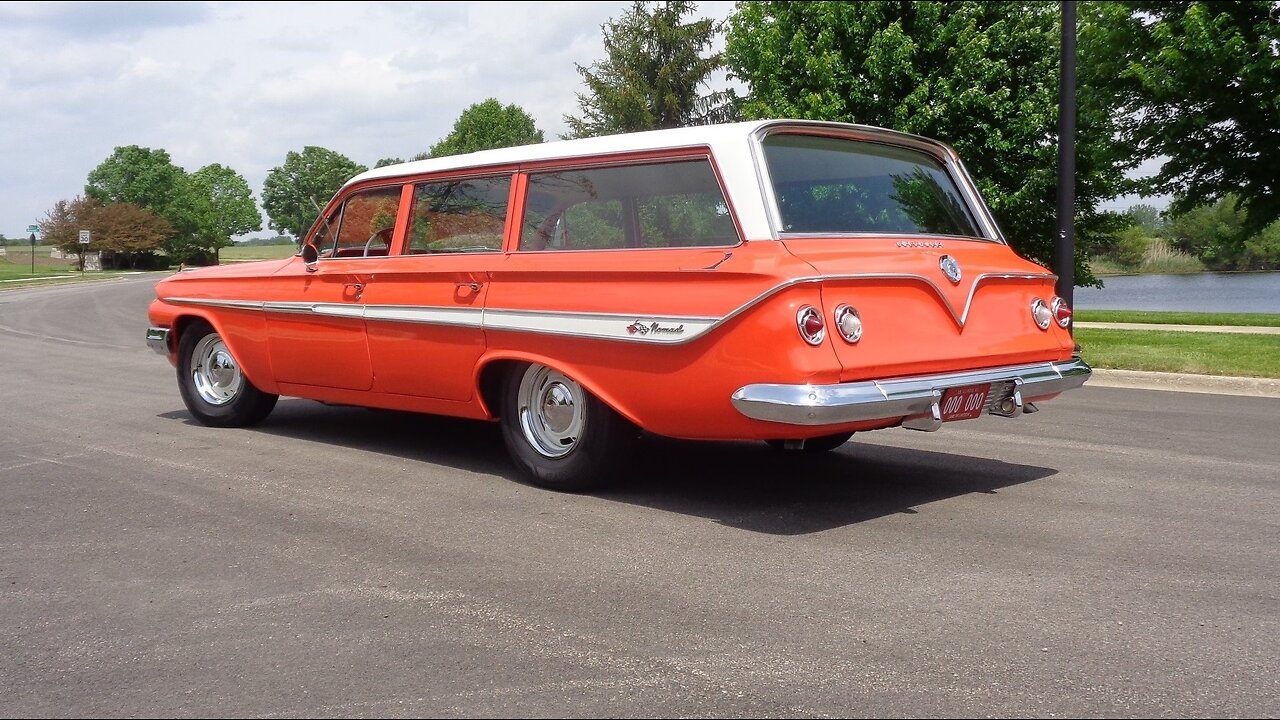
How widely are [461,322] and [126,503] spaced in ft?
6.41

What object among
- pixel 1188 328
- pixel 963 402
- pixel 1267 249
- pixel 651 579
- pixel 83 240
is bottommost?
pixel 651 579

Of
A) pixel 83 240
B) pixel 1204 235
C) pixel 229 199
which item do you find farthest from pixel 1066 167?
pixel 229 199

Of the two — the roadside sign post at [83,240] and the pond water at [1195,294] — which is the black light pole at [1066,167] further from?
the roadside sign post at [83,240]

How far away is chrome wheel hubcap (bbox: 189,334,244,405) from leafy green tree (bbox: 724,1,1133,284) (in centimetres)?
1333

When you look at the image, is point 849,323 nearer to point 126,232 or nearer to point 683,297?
point 683,297

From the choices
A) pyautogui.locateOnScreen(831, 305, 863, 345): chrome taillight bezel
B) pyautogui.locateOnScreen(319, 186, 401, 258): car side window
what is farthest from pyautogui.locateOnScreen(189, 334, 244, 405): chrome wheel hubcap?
pyautogui.locateOnScreen(831, 305, 863, 345): chrome taillight bezel

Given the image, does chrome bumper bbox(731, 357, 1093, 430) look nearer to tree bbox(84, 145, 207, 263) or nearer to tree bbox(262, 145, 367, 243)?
tree bbox(84, 145, 207, 263)

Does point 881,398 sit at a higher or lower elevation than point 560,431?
higher

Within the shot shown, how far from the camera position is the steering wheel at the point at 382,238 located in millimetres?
7184

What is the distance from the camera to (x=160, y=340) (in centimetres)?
868

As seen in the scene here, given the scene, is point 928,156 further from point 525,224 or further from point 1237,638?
point 1237,638

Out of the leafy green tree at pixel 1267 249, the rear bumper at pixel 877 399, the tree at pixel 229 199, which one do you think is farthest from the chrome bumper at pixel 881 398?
the tree at pixel 229 199

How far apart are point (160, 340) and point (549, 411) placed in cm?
395

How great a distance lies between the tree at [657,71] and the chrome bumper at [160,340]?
37.8 m
